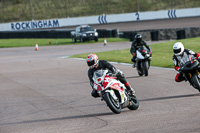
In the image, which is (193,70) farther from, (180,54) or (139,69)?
(139,69)

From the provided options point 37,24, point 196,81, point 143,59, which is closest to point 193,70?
point 196,81

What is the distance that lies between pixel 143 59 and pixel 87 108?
637 centimetres

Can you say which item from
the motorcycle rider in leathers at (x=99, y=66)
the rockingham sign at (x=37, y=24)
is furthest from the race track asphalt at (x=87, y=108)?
the rockingham sign at (x=37, y=24)

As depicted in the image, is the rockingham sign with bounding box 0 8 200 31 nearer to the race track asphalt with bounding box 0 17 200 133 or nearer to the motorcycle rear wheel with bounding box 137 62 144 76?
the race track asphalt with bounding box 0 17 200 133

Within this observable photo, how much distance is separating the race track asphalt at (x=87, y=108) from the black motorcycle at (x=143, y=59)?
0.33 metres

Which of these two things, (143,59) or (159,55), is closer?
(143,59)

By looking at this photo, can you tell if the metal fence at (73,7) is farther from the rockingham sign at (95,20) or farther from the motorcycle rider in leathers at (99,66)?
the motorcycle rider in leathers at (99,66)

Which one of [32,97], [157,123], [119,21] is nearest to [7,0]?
[119,21]

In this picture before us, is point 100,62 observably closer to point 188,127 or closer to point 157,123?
point 157,123

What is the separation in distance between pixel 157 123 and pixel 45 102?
4.75m

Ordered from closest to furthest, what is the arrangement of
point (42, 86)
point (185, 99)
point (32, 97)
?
point (185, 99)
point (32, 97)
point (42, 86)

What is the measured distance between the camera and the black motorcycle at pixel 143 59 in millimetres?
16141

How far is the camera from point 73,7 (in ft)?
224

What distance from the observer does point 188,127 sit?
7164 millimetres
